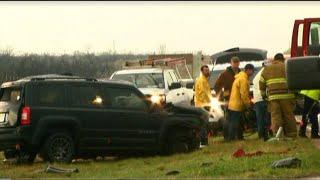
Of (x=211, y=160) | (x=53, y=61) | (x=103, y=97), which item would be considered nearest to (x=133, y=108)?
(x=103, y=97)

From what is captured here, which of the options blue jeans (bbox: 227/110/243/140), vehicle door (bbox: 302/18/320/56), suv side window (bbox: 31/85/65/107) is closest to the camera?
suv side window (bbox: 31/85/65/107)

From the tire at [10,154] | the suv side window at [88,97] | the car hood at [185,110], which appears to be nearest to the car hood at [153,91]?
the car hood at [185,110]

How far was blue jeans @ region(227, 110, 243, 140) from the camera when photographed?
14.4 metres

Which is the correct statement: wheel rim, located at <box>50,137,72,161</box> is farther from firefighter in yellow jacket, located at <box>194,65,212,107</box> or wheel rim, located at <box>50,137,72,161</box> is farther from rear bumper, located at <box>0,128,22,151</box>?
firefighter in yellow jacket, located at <box>194,65,212,107</box>

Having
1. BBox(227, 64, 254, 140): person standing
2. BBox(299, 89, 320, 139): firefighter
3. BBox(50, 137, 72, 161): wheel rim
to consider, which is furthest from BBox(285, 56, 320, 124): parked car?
BBox(227, 64, 254, 140): person standing

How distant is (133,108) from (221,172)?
12.6ft

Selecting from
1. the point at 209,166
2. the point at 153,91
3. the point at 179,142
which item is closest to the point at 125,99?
the point at 179,142

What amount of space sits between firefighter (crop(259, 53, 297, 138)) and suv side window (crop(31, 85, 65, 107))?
13.7 feet

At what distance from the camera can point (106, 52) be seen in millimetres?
63719

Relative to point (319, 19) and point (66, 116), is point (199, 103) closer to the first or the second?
point (319, 19)

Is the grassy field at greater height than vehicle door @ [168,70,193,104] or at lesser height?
lesser

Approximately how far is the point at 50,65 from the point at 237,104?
1271 inches

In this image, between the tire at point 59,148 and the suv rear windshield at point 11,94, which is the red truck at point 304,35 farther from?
the suv rear windshield at point 11,94

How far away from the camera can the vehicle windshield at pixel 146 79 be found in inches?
727
